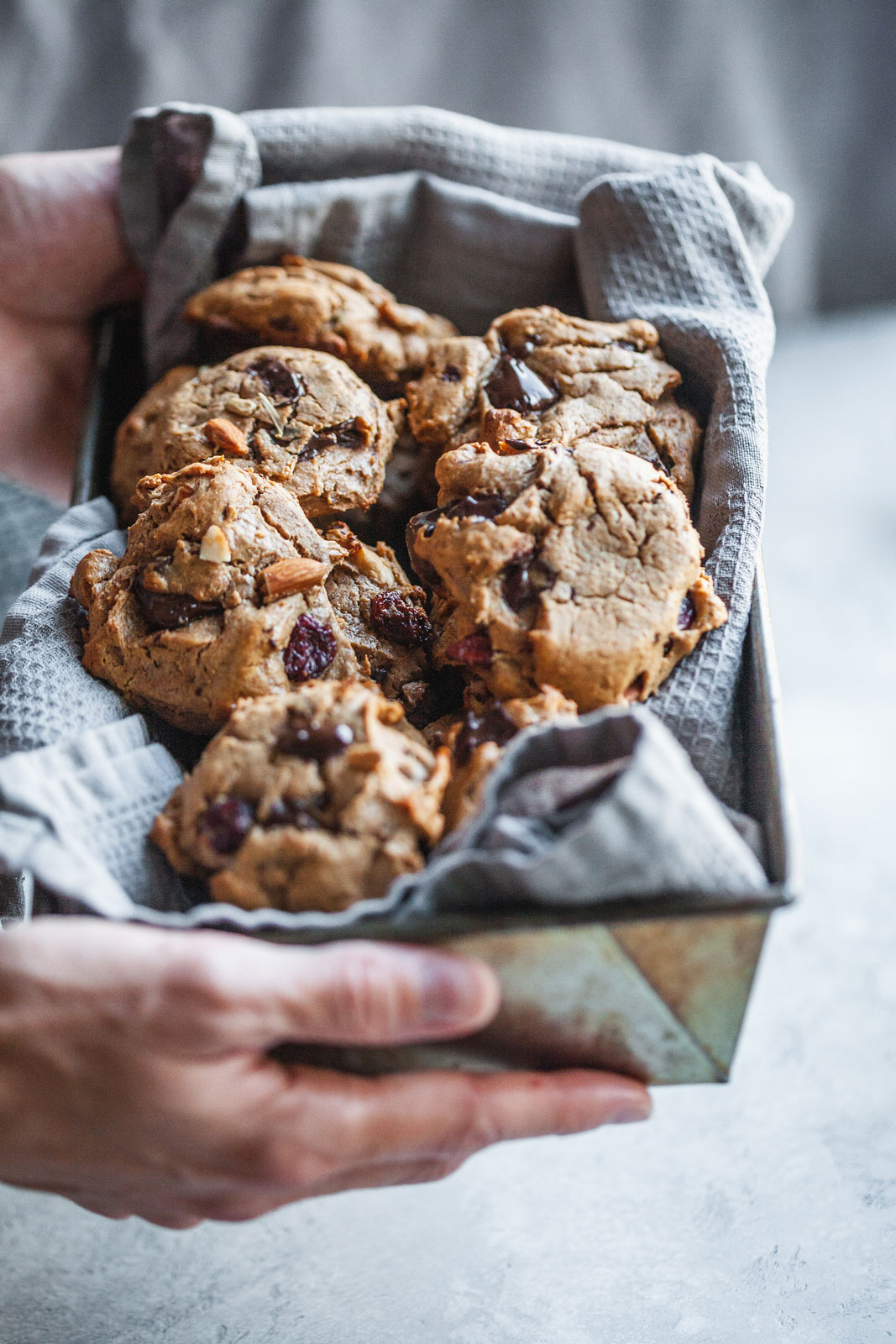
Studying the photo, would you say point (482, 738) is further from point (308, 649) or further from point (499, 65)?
point (499, 65)

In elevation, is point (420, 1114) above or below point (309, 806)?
below

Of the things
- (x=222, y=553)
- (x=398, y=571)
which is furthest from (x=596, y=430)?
(x=222, y=553)

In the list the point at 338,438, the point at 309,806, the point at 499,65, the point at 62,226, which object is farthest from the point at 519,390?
the point at 499,65

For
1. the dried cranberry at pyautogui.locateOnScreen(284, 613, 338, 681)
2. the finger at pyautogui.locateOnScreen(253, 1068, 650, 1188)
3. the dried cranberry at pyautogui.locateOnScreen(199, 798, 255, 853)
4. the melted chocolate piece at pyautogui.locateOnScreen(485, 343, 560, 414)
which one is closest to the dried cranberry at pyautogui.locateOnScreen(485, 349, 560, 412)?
the melted chocolate piece at pyautogui.locateOnScreen(485, 343, 560, 414)

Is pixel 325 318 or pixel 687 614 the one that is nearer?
pixel 687 614

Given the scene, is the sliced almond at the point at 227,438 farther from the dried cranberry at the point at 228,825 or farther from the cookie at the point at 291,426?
the dried cranberry at the point at 228,825

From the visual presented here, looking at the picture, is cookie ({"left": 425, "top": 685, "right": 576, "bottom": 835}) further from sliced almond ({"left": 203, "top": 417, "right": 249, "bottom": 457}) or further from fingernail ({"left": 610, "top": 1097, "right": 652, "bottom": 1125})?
sliced almond ({"left": 203, "top": 417, "right": 249, "bottom": 457})
